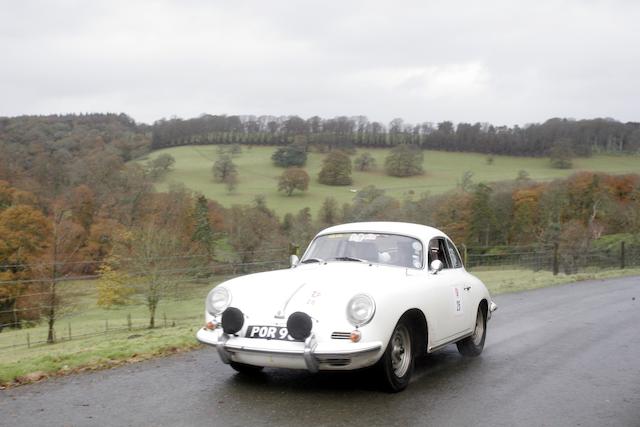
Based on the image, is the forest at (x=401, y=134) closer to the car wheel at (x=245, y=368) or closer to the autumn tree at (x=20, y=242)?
the autumn tree at (x=20, y=242)

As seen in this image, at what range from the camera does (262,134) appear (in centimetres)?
11062

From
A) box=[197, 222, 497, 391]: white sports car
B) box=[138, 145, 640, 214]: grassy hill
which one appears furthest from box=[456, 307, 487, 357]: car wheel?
box=[138, 145, 640, 214]: grassy hill

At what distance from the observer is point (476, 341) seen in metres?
8.16

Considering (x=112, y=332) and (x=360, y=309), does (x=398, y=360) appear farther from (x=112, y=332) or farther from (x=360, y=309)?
(x=112, y=332)

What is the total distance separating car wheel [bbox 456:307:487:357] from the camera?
7984mm

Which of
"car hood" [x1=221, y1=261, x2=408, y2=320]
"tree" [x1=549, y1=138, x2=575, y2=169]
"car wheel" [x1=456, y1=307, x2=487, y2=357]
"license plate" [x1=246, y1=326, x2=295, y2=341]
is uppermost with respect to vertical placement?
"tree" [x1=549, y1=138, x2=575, y2=169]

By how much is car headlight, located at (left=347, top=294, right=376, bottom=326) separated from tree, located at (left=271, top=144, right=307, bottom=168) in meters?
100.0

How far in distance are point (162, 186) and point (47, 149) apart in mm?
18440

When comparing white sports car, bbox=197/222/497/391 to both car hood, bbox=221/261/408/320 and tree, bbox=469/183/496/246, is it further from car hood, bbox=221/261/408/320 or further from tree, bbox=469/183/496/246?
tree, bbox=469/183/496/246

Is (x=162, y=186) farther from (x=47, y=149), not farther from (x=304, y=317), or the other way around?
(x=304, y=317)

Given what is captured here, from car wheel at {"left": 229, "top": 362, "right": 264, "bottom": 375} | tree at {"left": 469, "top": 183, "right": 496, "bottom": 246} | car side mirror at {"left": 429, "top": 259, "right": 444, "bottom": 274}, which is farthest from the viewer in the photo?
tree at {"left": 469, "top": 183, "right": 496, "bottom": 246}

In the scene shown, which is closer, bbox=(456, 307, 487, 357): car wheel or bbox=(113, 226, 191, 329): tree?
bbox=(456, 307, 487, 357): car wheel

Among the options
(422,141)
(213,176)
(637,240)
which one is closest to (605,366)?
(637,240)

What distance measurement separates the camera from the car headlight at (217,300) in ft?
20.7
